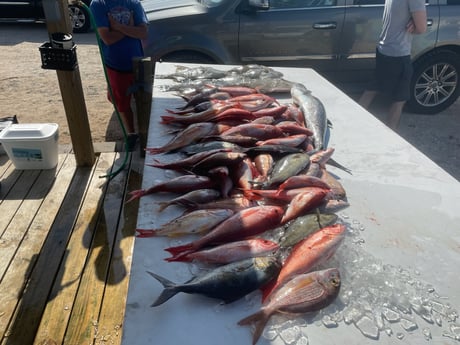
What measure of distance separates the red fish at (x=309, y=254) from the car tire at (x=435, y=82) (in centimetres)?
502

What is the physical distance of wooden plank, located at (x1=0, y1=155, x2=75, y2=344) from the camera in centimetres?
218

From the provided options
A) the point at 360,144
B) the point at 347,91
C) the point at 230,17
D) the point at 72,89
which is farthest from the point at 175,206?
the point at 347,91

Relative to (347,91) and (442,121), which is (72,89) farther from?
(442,121)

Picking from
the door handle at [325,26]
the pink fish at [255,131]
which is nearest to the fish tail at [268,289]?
the pink fish at [255,131]

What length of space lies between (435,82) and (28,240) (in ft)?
19.6

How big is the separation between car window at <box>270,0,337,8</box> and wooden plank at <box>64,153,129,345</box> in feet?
11.4

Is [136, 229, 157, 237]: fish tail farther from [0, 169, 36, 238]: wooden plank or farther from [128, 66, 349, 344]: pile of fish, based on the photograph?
[0, 169, 36, 238]: wooden plank

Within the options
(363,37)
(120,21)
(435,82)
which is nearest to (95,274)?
(120,21)

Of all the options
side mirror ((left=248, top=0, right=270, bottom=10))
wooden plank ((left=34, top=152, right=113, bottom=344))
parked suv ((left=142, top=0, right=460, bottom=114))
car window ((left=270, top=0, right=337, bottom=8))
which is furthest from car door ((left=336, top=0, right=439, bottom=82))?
wooden plank ((left=34, top=152, right=113, bottom=344))

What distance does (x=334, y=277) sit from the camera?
4.32 ft

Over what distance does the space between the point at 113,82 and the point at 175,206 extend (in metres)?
2.75

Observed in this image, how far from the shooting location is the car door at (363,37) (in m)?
5.12

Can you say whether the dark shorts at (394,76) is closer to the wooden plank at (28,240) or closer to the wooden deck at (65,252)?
the wooden deck at (65,252)

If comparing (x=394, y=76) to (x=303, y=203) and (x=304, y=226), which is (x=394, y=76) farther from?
(x=304, y=226)
